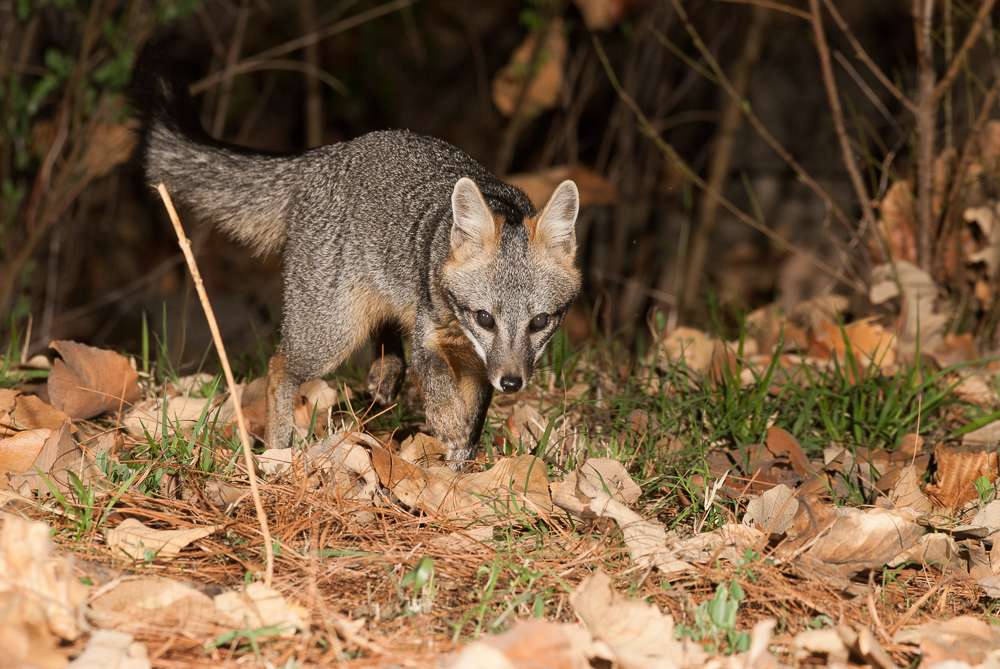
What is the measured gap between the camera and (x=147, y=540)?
7.93ft

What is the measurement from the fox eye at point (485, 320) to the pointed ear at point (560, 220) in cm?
38

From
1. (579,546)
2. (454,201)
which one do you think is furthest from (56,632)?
(454,201)

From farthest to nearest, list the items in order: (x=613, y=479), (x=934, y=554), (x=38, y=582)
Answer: (x=613, y=479) → (x=934, y=554) → (x=38, y=582)

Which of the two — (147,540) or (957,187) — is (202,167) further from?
(957,187)

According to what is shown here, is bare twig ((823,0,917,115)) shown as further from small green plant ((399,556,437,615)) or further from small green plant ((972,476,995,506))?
small green plant ((399,556,437,615))

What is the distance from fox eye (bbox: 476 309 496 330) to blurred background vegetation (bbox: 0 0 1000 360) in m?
1.19

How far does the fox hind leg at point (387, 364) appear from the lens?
4.18 meters

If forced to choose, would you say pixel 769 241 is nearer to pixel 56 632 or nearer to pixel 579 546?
pixel 579 546

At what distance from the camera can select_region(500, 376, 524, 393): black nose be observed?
3.19m

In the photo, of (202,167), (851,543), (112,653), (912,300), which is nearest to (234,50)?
(202,167)

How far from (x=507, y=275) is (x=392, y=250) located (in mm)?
660

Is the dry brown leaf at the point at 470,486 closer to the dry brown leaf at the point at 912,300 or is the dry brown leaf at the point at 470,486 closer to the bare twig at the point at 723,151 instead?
the dry brown leaf at the point at 912,300

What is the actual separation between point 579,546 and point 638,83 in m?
5.21

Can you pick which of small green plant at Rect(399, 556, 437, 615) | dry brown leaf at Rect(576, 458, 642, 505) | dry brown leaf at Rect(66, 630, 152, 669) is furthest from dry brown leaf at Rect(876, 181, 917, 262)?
dry brown leaf at Rect(66, 630, 152, 669)
